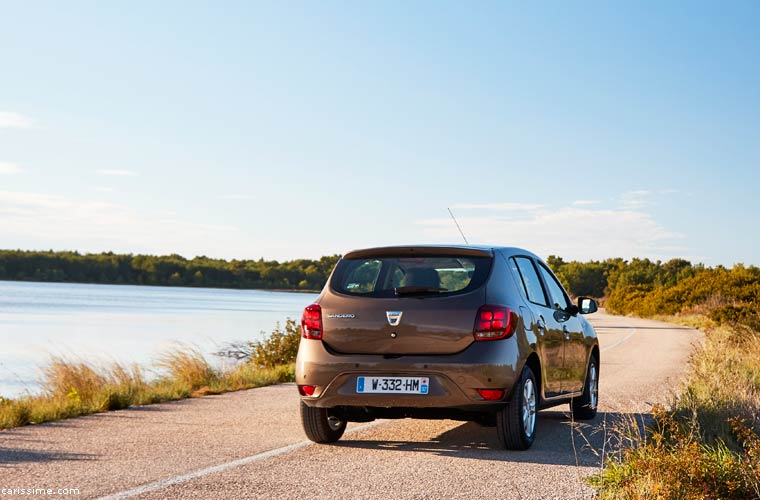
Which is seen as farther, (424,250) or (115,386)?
(115,386)

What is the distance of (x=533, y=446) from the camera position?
917 centimetres

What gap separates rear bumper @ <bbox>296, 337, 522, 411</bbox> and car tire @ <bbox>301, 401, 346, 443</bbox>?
397 mm

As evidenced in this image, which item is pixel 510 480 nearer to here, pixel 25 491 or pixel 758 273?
pixel 25 491

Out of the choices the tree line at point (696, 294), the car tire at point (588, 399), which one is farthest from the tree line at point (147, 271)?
the car tire at point (588, 399)

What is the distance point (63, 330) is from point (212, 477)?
39.3 metres

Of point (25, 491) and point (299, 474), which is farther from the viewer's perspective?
point (299, 474)

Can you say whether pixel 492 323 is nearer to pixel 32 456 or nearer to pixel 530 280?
pixel 530 280

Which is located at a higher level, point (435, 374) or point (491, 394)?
point (435, 374)

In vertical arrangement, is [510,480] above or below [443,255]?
below

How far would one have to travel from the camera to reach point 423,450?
8844 mm

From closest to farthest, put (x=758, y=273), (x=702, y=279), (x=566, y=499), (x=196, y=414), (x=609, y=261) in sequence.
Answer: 1. (x=566, y=499)
2. (x=196, y=414)
3. (x=758, y=273)
4. (x=702, y=279)
5. (x=609, y=261)

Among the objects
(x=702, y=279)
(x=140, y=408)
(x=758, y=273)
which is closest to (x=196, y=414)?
(x=140, y=408)

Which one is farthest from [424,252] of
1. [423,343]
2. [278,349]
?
[278,349]

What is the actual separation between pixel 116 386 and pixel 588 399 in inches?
250
